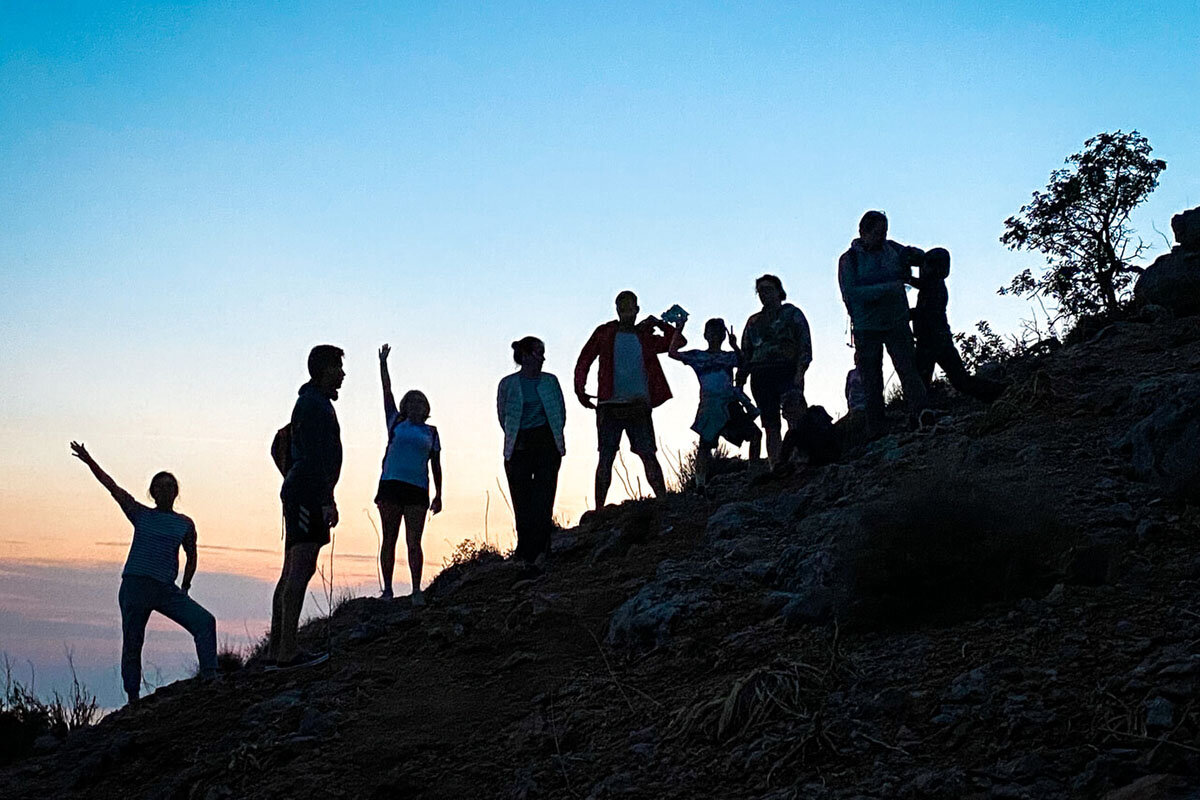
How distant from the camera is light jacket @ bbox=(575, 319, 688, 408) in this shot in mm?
11039

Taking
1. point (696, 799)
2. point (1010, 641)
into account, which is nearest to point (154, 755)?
point (696, 799)

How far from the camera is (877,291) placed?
34.2 feet

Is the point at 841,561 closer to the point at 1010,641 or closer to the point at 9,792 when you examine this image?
the point at 1010,641

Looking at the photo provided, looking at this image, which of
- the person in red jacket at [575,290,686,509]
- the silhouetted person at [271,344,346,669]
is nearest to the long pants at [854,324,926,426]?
the person in red jacket at [575,290,686,509]

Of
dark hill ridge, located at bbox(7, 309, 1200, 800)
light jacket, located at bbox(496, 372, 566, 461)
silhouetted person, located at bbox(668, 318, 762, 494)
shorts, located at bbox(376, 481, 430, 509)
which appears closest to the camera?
dark hill ridge, located at bbox(7, 309, 1200, 800)

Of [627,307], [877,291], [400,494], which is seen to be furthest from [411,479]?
[877,291]

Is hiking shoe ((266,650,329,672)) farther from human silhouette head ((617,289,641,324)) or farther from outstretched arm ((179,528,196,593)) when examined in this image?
human silhouette head ((617,289,641,324))

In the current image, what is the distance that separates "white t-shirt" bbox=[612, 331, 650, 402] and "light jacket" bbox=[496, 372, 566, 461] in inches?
36.7

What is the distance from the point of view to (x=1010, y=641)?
5.59 meters

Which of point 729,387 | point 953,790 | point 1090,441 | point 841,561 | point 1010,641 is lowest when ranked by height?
point 953,790

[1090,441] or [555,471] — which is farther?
[555,471]

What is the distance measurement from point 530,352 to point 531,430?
69cm

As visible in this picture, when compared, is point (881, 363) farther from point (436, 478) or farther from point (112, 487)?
point (112, 487)

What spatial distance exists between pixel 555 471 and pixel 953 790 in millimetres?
6044
